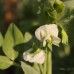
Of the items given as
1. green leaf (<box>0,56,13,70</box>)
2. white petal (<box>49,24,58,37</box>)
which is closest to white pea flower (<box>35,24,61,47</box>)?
white petal (<box>49,24,58,37</box>)

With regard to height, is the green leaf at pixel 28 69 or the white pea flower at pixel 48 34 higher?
the white pea flower at pixel 48 34

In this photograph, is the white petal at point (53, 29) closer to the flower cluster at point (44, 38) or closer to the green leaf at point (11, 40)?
the flower cluster at point (44, 38)

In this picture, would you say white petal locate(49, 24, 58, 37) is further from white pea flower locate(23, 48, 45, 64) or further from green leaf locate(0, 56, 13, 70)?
green leaf locate(0, 56, 13, 70)

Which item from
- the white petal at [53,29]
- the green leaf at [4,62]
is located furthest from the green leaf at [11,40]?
the white petal at [53,29]

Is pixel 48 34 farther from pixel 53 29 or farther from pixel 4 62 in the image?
pixel 4 62

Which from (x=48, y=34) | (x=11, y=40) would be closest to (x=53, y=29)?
(x=48, y=34)

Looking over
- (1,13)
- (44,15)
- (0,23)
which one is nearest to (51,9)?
(44,15)
